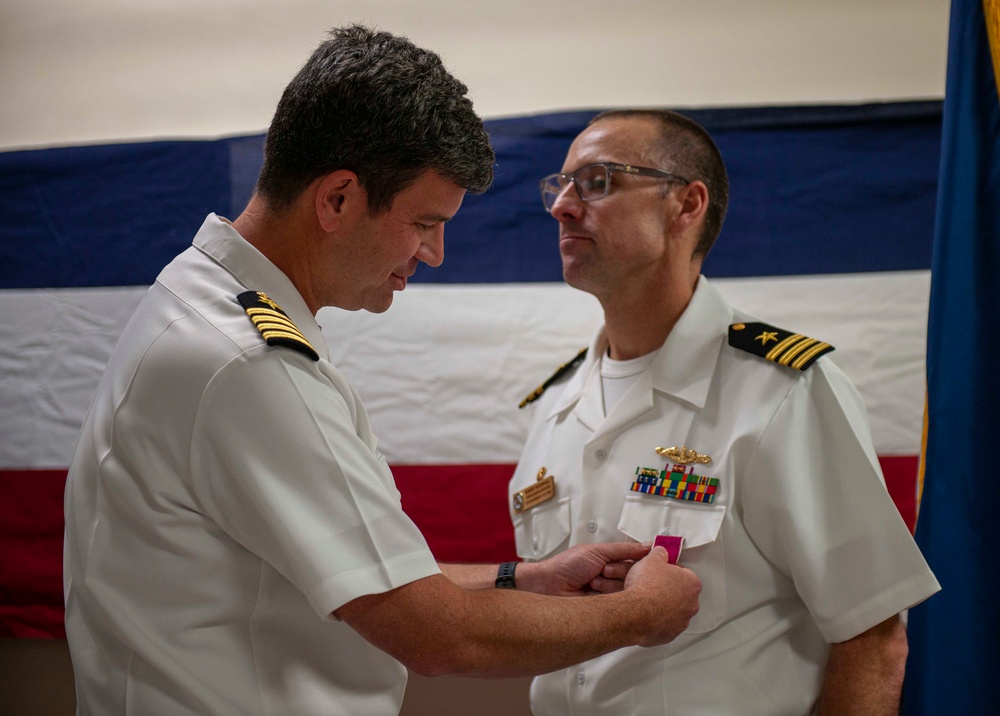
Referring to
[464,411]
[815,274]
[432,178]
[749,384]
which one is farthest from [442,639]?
[815,274]

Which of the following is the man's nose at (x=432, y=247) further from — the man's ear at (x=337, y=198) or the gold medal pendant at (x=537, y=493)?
the gold medal pendant at (x=537, y=493)

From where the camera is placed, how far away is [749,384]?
1.50m

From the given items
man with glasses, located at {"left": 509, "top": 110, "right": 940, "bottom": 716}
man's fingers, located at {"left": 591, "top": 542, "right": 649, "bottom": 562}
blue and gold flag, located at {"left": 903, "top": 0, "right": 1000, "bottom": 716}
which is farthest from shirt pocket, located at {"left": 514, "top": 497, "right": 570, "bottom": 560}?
blue and gold flag, located at {"left": 903, "top": 0, "right": 1000, "bottom": 716}

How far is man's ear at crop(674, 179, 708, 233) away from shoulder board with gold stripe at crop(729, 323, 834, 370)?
233mm

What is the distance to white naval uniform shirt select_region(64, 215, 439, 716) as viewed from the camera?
3.14ft

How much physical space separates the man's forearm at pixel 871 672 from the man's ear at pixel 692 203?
0.80 metres

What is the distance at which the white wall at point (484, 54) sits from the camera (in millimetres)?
2316

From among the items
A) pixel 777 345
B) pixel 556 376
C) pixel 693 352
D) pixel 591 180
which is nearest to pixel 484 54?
pixel 591 180

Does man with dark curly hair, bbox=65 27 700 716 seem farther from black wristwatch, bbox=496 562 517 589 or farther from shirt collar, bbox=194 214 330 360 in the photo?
black wristwatch, bbox=496 562 517 589

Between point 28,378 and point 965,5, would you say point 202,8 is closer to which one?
point 28,378

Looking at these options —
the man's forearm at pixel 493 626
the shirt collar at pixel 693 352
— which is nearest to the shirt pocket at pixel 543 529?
the shirt collar at pixel 693 352

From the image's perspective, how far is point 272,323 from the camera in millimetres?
1016

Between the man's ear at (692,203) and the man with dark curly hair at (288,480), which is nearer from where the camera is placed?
the man with dark curly hair at (288,480)

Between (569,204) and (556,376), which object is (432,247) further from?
(556,376)
